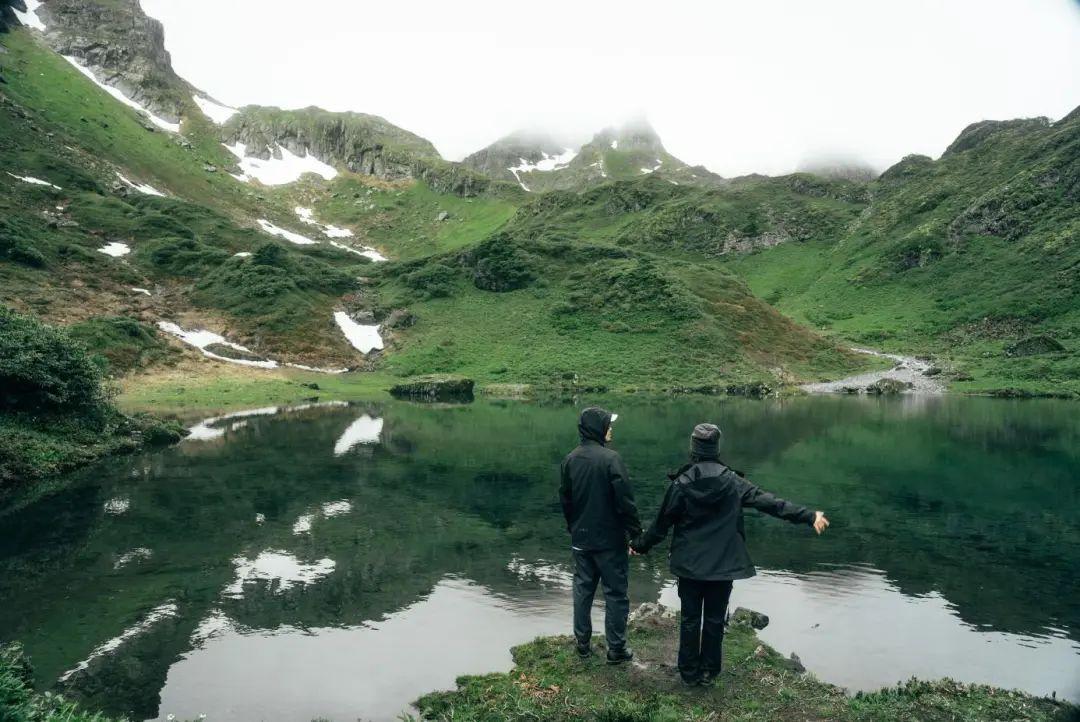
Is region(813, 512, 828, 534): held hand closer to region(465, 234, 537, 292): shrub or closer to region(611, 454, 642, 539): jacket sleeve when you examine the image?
region(611, 454, 642, 539): jacket sleeve

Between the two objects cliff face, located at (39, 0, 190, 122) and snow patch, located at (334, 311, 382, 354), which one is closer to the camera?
snow patch, located at (334, 311, 382, 354)

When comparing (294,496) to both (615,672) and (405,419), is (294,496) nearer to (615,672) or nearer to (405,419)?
(615,672)

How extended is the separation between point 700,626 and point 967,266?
127 metres

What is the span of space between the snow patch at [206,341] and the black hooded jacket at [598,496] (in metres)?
68.0

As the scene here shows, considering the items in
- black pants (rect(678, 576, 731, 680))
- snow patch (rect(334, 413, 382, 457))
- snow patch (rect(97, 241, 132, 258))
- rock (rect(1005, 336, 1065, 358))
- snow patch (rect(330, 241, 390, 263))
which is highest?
snow patch (rect(330, 241, 390, 263))

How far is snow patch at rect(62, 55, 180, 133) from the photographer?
185 metres

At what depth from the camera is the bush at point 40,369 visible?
2369 cm

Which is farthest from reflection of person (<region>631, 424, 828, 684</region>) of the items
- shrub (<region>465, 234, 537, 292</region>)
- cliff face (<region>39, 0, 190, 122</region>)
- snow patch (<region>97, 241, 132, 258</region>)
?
cliff face (<region>39, 0, 190, 122</region>)

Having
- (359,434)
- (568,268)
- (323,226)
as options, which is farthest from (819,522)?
(323,226)

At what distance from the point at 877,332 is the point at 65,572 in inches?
4326

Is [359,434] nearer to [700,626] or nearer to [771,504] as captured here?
[700,626]

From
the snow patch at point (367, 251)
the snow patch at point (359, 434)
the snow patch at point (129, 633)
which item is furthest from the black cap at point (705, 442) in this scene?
the snow patch at point (367, 251)

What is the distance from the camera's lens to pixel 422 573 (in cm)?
1419

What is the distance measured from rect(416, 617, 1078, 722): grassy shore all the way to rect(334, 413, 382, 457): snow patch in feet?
73.6
